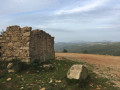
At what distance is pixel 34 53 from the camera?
8.60 meters

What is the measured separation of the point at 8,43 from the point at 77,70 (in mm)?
5425

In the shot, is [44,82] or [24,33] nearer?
[44,82]

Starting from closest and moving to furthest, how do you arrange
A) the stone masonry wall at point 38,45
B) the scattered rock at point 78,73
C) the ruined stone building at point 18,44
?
the scattered rock at point 78,73
the ruined stone building at point 18,44
the stone masonry wall at point 38,45

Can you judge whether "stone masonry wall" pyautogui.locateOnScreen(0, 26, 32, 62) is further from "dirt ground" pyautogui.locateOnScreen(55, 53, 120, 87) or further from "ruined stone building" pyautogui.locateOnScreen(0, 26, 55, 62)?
"dirt ground" pyautogui.locateOnScreen(55, 53, 120, 87)

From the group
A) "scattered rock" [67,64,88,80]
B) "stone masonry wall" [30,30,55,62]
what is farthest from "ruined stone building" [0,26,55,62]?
"scattered rock" [67,64,88,80]

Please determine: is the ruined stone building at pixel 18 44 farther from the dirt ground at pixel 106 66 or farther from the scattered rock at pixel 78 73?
the dirt ground at pixel 106 66

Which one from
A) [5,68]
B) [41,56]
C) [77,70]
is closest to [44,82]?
[77,70]

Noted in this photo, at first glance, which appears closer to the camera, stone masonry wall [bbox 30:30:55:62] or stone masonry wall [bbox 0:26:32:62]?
→ stone masonry wall [bbox 0:26:32:62]

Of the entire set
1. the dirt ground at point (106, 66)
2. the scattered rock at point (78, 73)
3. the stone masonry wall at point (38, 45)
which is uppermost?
the stone masonry wall at point (38, 45)

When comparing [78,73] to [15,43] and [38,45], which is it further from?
[15,43]

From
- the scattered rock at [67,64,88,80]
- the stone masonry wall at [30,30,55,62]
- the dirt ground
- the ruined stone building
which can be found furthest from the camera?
the stone masonry wall at [30,30,55,62]

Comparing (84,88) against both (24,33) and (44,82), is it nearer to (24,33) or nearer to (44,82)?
(44,82)

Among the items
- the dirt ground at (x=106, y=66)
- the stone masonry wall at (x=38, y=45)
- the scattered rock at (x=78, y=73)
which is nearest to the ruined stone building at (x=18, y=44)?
the stone masonry wall at (x=38, y=45)

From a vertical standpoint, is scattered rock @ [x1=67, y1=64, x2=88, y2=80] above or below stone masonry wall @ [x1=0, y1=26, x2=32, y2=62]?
below
